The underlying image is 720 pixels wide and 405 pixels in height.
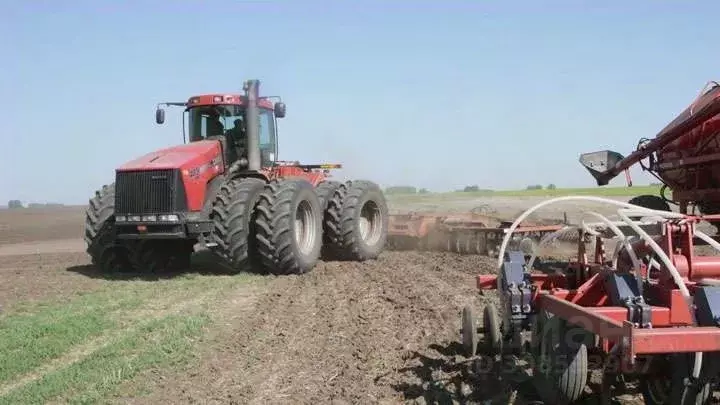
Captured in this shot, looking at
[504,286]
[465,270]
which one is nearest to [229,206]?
[465,270]

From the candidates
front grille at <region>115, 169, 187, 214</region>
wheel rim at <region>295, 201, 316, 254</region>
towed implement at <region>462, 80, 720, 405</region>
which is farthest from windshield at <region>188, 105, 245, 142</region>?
towed implement at <region>462, 80, 720, 405</region>

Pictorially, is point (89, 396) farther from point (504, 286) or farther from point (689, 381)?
point (689, 381)

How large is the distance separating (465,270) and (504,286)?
5592 mm

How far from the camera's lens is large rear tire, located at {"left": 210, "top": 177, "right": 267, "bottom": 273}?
32.9 ft

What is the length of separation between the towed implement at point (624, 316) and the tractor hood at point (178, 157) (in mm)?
5807

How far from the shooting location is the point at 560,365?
444 cm

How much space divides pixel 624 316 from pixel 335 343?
3.16 m

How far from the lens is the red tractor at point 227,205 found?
10133 millimetres

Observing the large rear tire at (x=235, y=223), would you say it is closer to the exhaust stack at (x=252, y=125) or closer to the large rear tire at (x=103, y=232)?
the exhaust stack at (x=252, y=125)

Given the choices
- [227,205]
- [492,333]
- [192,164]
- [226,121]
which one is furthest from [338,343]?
[226,121]

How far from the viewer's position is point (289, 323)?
24.6ft

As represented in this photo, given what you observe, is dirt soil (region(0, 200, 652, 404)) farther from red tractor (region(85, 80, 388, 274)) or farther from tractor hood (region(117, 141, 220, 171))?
tractor hood (region(117, 141, 220, 171))

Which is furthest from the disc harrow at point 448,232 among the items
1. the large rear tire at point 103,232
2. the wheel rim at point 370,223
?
the large rear tire at point 103,232

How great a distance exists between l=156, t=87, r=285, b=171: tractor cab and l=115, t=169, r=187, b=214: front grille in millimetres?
1566
